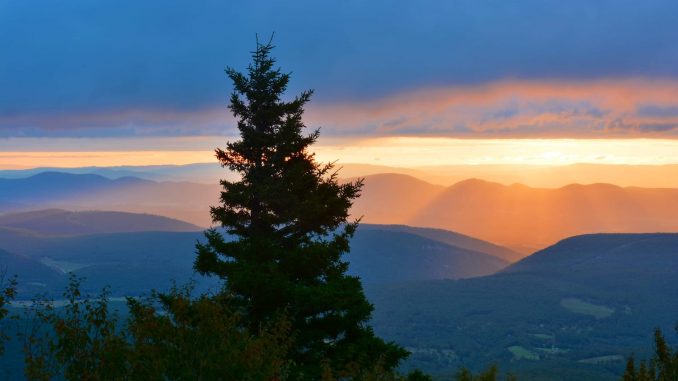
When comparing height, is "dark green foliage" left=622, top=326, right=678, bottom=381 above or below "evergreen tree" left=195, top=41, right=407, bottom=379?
below

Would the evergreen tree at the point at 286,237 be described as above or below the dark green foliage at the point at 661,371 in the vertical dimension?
above

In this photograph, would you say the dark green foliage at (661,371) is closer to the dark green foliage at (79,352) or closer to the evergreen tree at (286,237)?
the evergreen tree at (286,237)

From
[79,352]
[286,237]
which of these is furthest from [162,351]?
[286,237]

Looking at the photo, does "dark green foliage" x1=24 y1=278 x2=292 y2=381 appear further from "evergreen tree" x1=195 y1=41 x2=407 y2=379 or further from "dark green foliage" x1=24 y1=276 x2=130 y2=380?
"evergreen tree" x1=195 y1=41 x2=407 y2=379

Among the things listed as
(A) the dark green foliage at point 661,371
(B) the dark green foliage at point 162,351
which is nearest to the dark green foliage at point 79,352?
(B) the dark green foliage at point 162,351

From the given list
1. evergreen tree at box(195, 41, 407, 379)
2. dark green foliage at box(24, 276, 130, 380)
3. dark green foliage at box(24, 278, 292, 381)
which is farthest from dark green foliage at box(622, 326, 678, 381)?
dark green foliage at box(24, 276, 130, 380)

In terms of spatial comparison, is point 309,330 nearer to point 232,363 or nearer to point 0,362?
point 232,363

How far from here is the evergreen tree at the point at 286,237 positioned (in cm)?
3089

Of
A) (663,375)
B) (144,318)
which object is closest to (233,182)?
(144,318)

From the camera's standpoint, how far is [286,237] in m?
35.1

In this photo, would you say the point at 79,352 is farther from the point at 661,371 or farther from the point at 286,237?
the point at 661,371

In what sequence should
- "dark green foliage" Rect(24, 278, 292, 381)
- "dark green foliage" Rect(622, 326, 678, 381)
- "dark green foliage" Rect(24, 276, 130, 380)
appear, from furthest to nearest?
"dark green foliage" Rect(622, 326, 678, 381), "dark green foliage" Rect(24, 276, 130, 380), "dark green foliage" Rect(24, 278, 292, 381)

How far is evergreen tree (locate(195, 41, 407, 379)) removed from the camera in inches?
1216

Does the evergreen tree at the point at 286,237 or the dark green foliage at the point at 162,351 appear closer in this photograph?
the dark green foliage at the point at 162,351
